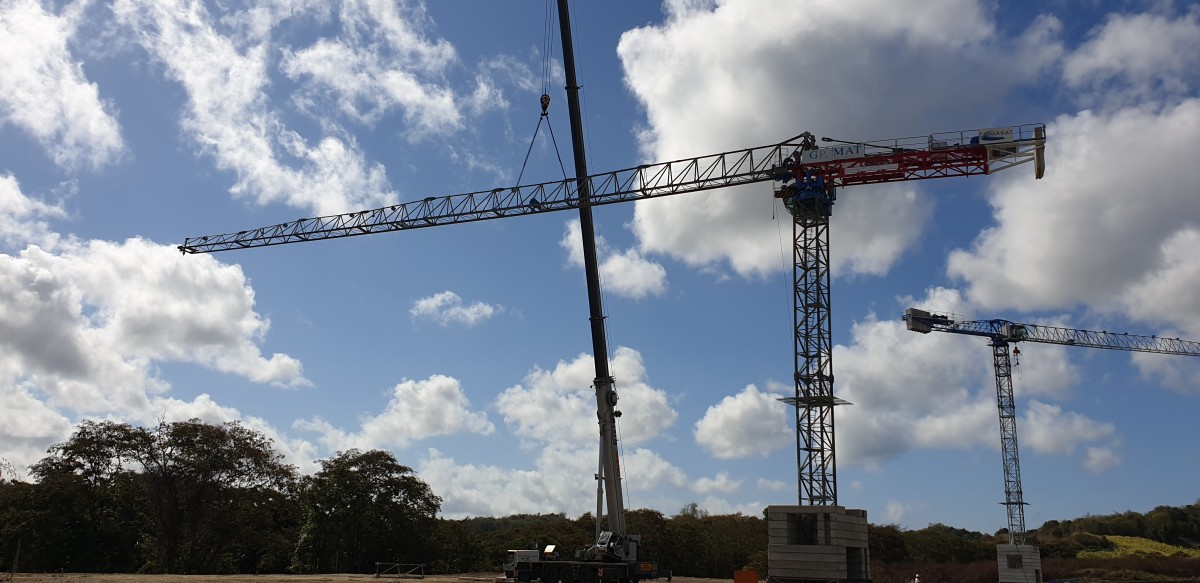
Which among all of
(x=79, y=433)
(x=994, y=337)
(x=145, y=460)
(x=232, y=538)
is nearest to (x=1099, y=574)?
(x=994, y=337)

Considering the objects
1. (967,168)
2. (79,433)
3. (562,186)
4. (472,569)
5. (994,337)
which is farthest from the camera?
(994,337)

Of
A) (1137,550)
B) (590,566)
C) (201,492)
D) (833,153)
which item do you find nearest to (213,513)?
(201,492)

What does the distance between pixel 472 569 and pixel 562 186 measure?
3661 centimetres

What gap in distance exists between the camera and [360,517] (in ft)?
221

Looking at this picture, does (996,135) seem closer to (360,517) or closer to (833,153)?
(833,153)

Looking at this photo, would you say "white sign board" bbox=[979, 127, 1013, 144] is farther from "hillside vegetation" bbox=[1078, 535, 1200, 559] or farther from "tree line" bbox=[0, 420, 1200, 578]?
"hillside vegetation" bbox=[1078, 535, 1200, 559]

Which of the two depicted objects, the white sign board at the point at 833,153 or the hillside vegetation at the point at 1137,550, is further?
the hillside vegetation at the point at 1137,550

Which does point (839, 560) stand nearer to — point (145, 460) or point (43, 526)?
point (145, 460)

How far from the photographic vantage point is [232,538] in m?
63.6

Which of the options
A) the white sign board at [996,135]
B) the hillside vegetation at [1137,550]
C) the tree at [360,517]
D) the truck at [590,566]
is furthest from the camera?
the hillside vegetation at [1137,550]

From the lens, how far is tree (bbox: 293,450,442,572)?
6712cm

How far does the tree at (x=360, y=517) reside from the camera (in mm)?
67125

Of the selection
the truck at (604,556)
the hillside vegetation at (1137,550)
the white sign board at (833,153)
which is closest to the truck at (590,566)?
the truck at (604,556)

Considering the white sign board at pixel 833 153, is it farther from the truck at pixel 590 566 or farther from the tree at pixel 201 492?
the tree at pixel 201 492
